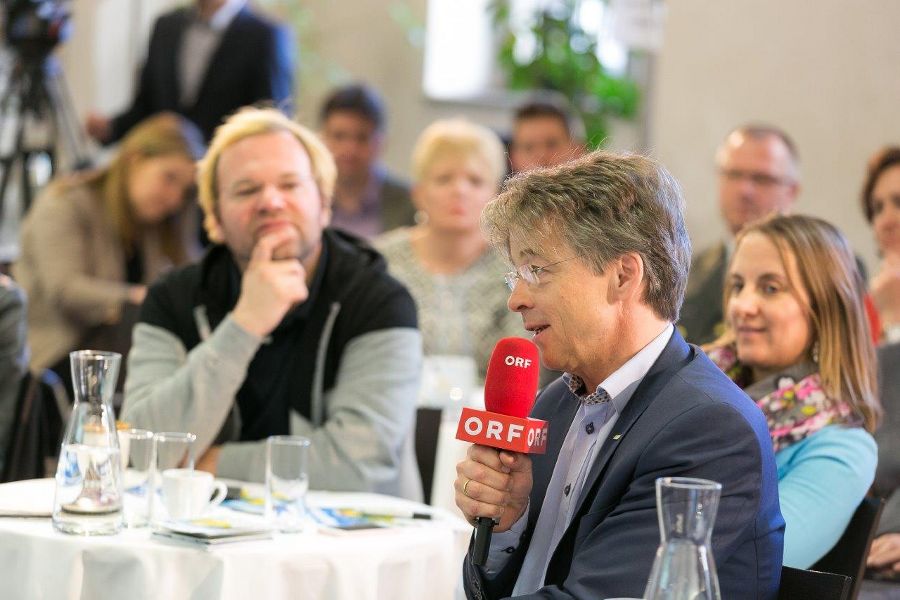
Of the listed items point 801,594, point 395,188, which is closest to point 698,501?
point 801,594

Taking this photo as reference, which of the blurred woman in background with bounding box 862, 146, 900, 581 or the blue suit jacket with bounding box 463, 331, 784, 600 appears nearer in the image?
the blue suit jacket with bounding box 463, 331, 784, 600

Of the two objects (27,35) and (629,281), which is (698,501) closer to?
(629,281)

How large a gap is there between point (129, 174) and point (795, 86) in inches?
120

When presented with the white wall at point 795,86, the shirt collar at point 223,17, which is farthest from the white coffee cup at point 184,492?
the shirt collar at point 223,17

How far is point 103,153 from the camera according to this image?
9320 mm

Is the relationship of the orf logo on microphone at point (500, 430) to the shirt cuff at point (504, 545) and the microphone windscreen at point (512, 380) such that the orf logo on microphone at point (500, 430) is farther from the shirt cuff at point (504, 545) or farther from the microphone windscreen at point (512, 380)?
the shirt cuff at point (504, 545)

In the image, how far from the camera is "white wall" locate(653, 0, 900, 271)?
5531 millimetres

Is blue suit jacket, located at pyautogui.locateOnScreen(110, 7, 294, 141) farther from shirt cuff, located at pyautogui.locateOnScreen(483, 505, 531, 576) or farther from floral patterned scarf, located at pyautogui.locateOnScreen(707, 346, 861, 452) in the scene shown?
shirt cuff, located at pyautogui.locateOnScreen(483, 505, 531, 576)

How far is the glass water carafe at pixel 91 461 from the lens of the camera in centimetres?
250

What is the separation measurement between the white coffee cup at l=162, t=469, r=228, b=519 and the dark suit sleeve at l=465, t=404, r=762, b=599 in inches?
35.0

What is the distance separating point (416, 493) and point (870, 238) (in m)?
2.83

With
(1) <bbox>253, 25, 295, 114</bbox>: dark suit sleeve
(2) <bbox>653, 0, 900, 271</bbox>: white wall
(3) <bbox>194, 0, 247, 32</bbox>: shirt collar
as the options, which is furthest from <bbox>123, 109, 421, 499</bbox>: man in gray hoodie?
(3) <bbox>194, 0, 247, 32</bbox>: shirt collar

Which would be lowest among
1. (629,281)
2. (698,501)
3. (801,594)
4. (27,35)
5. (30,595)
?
(30,595)

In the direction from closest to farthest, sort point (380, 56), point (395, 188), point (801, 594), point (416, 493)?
point (801, 594)
point (416, 493)
point (395, 188)
point (380, 56)
